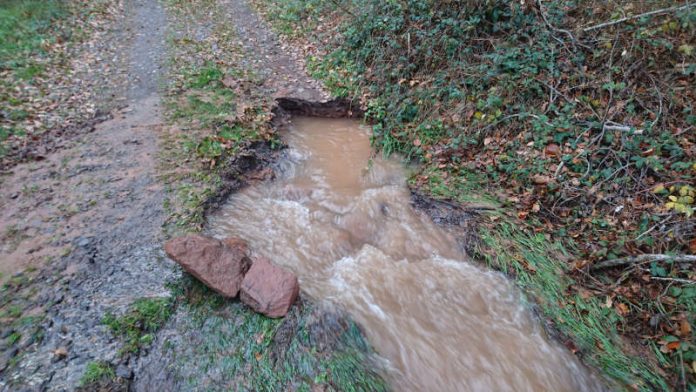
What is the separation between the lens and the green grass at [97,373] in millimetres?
2568

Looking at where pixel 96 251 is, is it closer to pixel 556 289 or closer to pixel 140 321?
pixel 140 321

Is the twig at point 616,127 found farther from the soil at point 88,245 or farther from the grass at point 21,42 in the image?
the grass at point 21,42

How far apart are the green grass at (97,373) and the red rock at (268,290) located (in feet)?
3.48

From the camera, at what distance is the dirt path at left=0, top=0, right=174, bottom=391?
8.96 feet

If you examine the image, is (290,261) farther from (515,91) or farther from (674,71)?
(674,71)

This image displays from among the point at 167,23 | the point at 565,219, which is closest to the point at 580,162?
the point at 565,219

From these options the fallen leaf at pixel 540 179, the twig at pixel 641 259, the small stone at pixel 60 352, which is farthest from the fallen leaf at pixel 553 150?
the small stone at pixel 60 352

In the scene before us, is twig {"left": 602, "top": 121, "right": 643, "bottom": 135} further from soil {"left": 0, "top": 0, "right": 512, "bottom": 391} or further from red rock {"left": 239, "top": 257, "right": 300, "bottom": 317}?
red rock {"left": 239, "top": 257, "right": 300, "bottom": 317}

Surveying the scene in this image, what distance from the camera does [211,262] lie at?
3217 mm

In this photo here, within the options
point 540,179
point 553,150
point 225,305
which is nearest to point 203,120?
point 225,305

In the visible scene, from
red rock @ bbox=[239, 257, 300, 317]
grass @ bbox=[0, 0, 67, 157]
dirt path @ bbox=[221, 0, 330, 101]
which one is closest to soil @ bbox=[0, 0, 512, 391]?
red rock @ bbox=[239, 257, 300, 317]

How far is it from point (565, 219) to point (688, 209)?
106cm

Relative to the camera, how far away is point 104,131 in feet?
17.8

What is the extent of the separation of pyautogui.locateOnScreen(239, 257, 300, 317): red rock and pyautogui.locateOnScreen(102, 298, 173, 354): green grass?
2.24 ft
